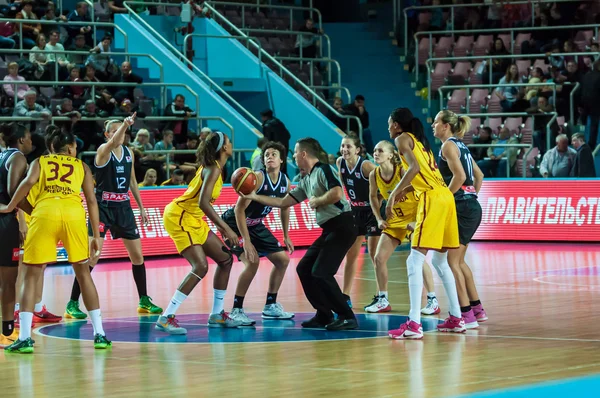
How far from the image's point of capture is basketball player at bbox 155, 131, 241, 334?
1147cm

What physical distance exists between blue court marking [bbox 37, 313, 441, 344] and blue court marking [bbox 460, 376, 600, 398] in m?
3.00

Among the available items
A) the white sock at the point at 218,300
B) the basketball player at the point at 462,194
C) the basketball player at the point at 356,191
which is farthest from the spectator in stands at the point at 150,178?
the basketball player at the point at 462,194

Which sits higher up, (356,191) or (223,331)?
(356,191)

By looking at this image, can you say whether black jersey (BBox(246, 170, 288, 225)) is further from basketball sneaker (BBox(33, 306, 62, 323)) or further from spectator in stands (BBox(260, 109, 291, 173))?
spectator in stands (BBox(260, 109, 291, 173))

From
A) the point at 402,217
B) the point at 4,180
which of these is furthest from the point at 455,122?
the point at 4,180

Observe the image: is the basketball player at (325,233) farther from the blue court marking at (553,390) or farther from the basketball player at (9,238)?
the blue court marking at (553,390)

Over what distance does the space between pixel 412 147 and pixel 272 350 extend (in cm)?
231

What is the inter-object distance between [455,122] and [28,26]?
1484cm

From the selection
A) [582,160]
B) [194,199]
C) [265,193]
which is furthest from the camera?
[582,160]

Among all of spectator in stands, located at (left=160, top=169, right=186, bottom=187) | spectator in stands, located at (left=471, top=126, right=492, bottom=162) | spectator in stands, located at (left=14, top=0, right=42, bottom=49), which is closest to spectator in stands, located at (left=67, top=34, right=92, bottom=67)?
spectator in stands, located at (left=14, top=0, right=42, bottom=49)

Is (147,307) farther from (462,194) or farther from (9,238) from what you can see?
(462,194)

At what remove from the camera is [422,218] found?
36.5 feet

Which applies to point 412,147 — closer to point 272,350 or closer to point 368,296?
point 272,350

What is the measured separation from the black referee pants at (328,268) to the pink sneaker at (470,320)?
1.12 metres
